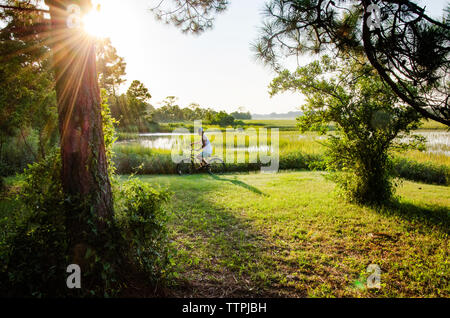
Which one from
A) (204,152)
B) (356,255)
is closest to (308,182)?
(204,152)

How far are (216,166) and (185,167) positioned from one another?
1462 millimetres

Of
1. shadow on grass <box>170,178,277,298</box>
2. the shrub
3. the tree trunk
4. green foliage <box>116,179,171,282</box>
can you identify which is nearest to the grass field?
shadow on grass <box>170,178,277,298</box>

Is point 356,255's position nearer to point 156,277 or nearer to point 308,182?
point 156,277

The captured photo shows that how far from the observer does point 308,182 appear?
816 centimetres

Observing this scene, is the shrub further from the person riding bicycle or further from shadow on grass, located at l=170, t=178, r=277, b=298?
shadow on grass, located at l=170, t=178, r=277, b=298

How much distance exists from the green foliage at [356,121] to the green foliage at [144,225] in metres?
4.24

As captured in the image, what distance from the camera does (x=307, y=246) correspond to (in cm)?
356

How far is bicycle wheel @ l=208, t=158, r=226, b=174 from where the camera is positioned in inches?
415

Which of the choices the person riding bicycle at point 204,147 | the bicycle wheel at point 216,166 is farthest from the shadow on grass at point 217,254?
the bicycle wheel at point 216,166

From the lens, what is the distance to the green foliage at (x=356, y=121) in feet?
16.1

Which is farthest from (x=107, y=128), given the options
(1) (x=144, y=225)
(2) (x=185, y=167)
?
(2) (x=185, y=167)

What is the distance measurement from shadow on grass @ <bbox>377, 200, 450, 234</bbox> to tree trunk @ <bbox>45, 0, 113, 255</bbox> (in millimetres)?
5281
